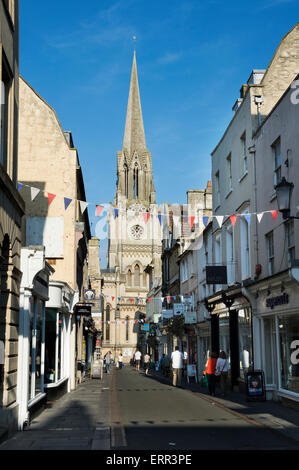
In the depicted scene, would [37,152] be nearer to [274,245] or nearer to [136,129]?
[274,245]

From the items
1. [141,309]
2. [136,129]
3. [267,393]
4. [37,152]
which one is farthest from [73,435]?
[136,129]

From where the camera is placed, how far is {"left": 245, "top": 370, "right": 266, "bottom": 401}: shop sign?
16656 mm

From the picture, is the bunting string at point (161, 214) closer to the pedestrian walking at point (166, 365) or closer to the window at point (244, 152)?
the window at point (244, 152)

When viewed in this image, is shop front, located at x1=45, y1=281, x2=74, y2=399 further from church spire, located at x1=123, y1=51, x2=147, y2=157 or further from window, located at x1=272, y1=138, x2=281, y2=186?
church spire, located at x1=123, y1=51, x2=147, y2=157

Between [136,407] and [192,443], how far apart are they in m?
6.81

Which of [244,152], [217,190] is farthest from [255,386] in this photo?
[217,190]

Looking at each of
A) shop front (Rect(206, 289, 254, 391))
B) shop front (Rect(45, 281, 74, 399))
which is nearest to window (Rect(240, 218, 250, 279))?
shop front (Rect(206, 289, 254, 391))

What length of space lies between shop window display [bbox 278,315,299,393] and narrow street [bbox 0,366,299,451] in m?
2.09

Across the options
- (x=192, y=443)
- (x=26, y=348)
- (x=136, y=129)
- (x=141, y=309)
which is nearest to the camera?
(x=192, y=443)

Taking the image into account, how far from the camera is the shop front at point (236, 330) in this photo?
1997 cm

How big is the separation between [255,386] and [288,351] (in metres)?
1.76

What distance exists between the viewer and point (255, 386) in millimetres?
16734

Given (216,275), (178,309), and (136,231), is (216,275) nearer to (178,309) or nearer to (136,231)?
(178,309)

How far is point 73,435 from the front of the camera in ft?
34.5
